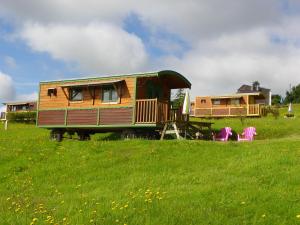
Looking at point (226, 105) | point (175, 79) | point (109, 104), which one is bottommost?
point (109, 104)

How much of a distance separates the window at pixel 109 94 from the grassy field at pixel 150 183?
4.79 m

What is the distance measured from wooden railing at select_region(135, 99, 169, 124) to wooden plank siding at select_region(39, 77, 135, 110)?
2.14ft

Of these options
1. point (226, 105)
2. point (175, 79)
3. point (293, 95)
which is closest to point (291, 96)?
point (293, 95)

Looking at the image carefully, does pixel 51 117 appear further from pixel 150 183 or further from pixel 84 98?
pixel 150 183

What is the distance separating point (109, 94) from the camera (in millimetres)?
25469

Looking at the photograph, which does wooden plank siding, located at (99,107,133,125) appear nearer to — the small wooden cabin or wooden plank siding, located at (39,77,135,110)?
wooden plank siding, located at (39,77,135,110)

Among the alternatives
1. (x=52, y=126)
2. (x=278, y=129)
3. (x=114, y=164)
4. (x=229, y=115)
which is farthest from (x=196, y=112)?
(x=114, y=164)

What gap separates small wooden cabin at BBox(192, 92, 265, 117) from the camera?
48250 millimetres

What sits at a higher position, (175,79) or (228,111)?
(175,79)

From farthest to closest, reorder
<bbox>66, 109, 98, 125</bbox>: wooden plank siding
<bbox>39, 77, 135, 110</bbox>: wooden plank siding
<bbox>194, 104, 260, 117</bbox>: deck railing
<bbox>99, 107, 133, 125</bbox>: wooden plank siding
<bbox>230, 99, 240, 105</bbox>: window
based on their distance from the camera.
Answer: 1. <bbox>230, 99, 240, 105</bbox>: window
2. <bbox>194, 104, 260, 117</bbox>: deck railing
3. <bbox>66, 109, 98, 125</bbox>: wooden plank siding
4. <bbox>39, 77, 135, 110</bbox>: wooden plank siding
5. <bbox>99, 107, 133, 125</bbox>: wooden plank siding

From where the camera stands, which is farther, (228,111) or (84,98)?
(228,111)

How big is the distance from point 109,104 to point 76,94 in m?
2.69

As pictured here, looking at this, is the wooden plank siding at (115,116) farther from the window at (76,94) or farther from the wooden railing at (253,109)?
the wooden railing at (253,109)

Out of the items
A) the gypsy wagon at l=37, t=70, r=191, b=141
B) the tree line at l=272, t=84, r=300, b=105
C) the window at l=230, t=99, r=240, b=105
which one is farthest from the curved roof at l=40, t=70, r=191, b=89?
the tree line at l=272, t=84, r=300, b=105
